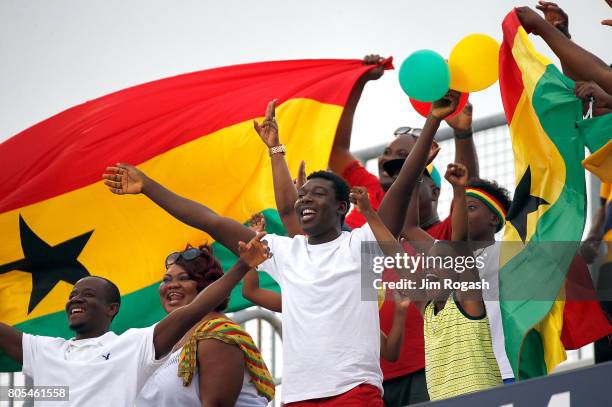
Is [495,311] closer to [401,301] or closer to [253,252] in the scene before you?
[401,301]

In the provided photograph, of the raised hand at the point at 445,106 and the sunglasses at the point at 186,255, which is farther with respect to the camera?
the sunglasses at the point at 186,255

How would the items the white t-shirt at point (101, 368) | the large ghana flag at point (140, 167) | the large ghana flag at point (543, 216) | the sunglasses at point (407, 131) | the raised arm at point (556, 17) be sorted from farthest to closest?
the large ghana flag at point (140, 167)
the sunglasses at point (407, 131)
the raised arm at point (556, 17)
the white t-shirt at point (101, 368)
the large ghana flag at point (543, 216)

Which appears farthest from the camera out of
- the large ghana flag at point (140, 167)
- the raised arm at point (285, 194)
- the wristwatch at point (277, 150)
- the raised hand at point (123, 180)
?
the large ghana flag at point (140, 167)

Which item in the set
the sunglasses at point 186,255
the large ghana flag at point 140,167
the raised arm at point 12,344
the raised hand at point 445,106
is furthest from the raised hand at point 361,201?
the large ghana flag at point 140,167

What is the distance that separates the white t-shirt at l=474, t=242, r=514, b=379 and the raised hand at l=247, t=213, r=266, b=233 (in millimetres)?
1297

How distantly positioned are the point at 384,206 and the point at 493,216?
963 mm

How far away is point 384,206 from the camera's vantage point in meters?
6.48

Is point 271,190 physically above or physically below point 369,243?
above

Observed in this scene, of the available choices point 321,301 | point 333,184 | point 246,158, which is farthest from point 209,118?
point 321,301

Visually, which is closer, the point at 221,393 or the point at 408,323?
the point at 221,393

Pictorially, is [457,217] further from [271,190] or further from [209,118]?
[209,118]

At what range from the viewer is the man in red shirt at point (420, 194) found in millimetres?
7086

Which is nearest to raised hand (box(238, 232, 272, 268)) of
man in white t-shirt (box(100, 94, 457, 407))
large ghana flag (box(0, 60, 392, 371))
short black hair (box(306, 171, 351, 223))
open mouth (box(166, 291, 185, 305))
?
man in white t-shirt (box(100, 94, 457, 407))

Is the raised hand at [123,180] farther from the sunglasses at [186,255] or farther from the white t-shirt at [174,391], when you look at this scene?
the white t-shirt at [174,391]
